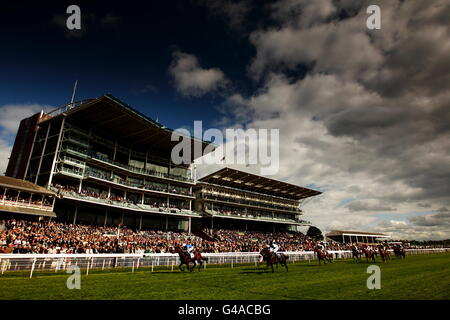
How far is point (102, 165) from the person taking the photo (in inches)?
1359

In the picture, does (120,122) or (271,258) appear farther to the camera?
(120,122)

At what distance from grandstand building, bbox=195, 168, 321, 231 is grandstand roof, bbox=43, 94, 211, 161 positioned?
383 inches

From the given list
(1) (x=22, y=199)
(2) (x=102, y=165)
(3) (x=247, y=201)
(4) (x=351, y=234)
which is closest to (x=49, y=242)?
(1) (x=22, y=199)

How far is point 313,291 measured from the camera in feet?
21.2

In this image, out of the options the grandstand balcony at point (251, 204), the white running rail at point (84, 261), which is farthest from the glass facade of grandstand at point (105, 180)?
the white running rail at point (84, 261)

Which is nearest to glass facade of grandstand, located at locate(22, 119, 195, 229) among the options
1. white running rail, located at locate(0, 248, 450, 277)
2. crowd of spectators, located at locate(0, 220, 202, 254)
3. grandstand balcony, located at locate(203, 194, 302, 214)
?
grandstand balcony, located at locate(203, 194, 302, 214)

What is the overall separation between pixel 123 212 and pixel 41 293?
1230 inches

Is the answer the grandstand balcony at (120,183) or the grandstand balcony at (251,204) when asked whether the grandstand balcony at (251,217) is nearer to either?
the grandstand balcony at (251,204)

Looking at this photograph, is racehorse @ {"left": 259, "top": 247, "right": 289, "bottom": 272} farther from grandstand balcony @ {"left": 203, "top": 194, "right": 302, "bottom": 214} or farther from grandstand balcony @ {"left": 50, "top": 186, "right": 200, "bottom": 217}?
grandstand balcony @ {"left": 203, "top": 194, "right": 302, "bottom": 214}

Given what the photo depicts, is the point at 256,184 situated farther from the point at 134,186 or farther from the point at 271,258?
the point at 271,258

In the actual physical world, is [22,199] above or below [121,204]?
below

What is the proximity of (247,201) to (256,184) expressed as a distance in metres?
4.09

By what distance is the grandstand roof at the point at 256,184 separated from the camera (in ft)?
156

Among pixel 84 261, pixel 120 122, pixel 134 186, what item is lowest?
pixel 84 261
